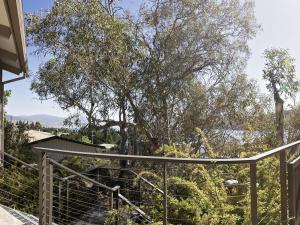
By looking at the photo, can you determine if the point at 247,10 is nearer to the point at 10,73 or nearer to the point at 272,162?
the point at 10,73

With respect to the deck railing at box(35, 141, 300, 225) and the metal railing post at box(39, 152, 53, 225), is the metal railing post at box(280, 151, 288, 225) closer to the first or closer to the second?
the deck railing at box(35, 141, 300, 225)

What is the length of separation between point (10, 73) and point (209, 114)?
25.3ft

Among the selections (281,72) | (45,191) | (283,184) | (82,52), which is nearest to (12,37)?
(45,191)

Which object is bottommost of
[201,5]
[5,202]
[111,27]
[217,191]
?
[5,202]

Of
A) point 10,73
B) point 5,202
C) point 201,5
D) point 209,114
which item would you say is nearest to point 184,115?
point 209,114

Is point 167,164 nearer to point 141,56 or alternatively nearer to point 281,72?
point 141,56

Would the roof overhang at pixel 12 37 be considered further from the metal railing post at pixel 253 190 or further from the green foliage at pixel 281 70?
the green foliage at pixel 281 70

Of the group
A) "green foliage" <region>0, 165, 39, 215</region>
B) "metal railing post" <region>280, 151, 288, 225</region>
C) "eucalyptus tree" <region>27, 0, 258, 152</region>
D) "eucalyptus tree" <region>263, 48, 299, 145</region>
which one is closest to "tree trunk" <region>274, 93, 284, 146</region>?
"eucalyptus tree" <region>263, 48, 299, 145</region>

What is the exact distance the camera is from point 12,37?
794cm

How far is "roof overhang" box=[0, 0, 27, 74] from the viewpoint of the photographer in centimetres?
596

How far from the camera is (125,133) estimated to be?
16266mm

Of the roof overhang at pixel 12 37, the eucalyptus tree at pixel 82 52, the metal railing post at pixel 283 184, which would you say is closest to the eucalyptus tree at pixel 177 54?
the eucalyptus tree at pixel 82 52

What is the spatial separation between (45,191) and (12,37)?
4.66m

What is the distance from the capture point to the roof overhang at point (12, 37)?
235 inches
